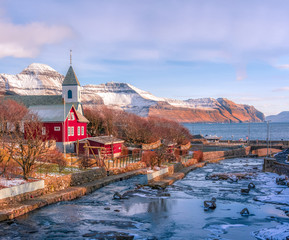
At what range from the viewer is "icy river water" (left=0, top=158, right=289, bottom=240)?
17844mm

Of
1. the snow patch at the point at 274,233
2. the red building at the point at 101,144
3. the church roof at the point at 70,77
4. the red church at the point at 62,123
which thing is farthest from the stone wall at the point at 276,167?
the church roof at the point at 70,77

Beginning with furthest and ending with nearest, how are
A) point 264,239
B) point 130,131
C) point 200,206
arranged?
1. point 130,131
2. point 200,206
3. point 264,239

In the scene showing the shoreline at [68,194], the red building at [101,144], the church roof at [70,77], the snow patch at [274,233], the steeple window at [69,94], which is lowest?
the snow patch at [274,233]

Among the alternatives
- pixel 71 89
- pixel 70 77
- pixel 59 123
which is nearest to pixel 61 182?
pixel 59 123

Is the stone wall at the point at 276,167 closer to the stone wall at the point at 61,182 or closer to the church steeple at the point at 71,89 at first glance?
the stone wall at the point at 61,182

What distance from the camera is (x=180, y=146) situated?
68.8 m

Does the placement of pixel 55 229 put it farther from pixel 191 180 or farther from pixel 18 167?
pixel 191 180

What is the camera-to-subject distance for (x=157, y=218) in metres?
21.2

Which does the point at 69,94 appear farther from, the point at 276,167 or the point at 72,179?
the point at 276,167

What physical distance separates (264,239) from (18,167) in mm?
21186

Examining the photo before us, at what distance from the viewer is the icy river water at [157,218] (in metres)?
17.8

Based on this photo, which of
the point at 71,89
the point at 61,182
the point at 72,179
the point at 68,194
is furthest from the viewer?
the point at 71,89

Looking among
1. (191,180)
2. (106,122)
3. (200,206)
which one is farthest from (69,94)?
(200,206)

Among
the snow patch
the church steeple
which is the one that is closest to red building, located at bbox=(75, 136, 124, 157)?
the church steeple
